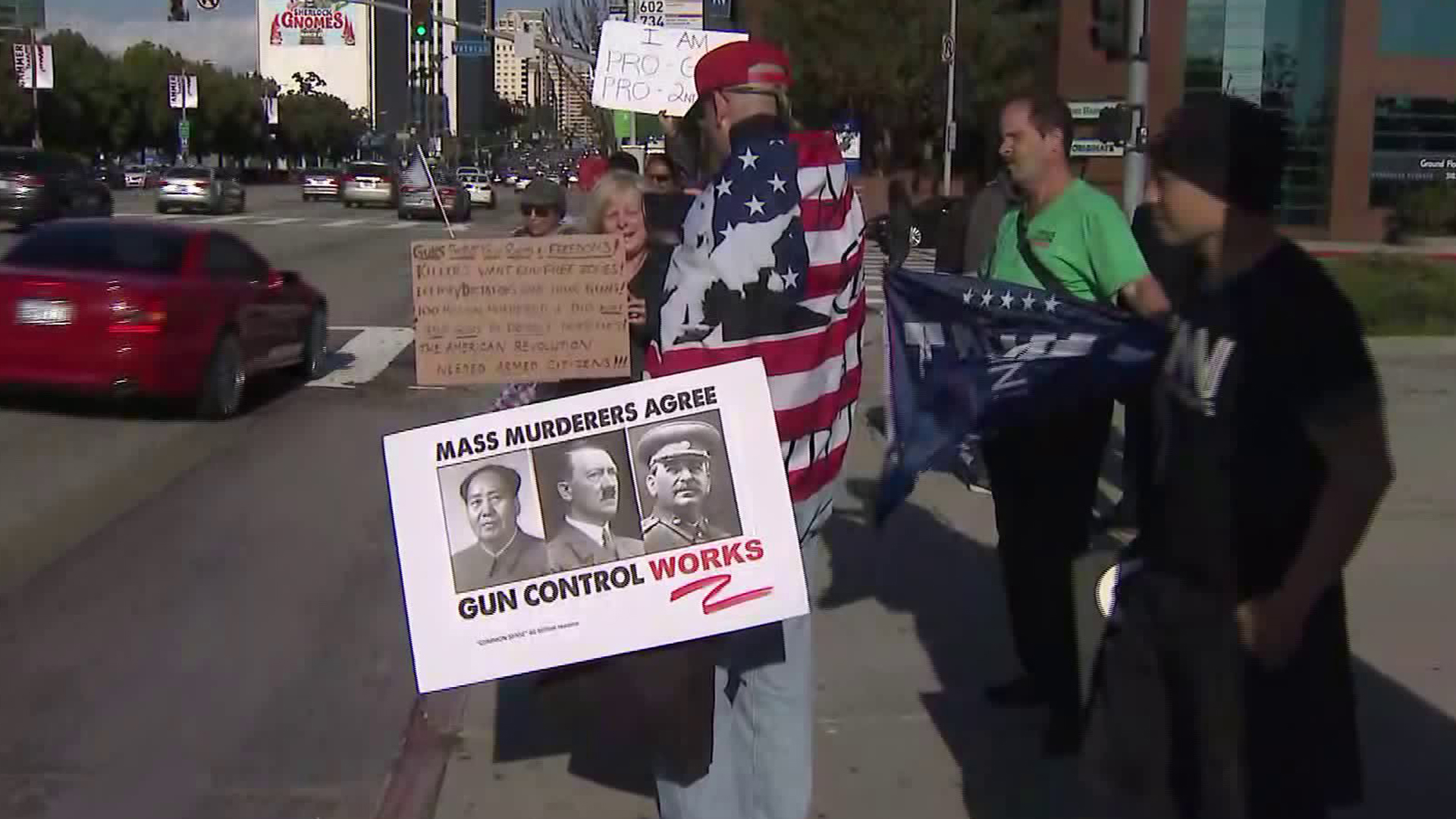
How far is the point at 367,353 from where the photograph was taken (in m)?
16.3

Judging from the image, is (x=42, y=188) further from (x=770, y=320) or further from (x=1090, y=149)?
(x=770, y=320)

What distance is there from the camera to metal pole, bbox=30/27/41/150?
6981cm

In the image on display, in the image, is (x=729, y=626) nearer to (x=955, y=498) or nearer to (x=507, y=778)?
(x=507, y=778)

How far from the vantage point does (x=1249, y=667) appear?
9.61ft

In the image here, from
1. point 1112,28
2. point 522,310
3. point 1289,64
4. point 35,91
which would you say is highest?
point 1289,64

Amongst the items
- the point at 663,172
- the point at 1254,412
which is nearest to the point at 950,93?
the point at 663,172

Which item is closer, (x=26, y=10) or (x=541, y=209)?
(x=541, y=209)

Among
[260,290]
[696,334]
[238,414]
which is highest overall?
[696,334]

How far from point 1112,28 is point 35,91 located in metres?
71.2

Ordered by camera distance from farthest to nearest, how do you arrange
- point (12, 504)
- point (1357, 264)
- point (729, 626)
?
point (1357, 264)
point (12, 504)
point (729, 626)

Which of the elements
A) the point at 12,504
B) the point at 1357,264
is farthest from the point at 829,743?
the point at 1357,264

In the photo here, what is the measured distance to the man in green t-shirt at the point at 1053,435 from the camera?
4926mm

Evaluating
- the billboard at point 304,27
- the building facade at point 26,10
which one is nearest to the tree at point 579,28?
the building facade at point 26,10

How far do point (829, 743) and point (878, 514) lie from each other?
3.88ft
